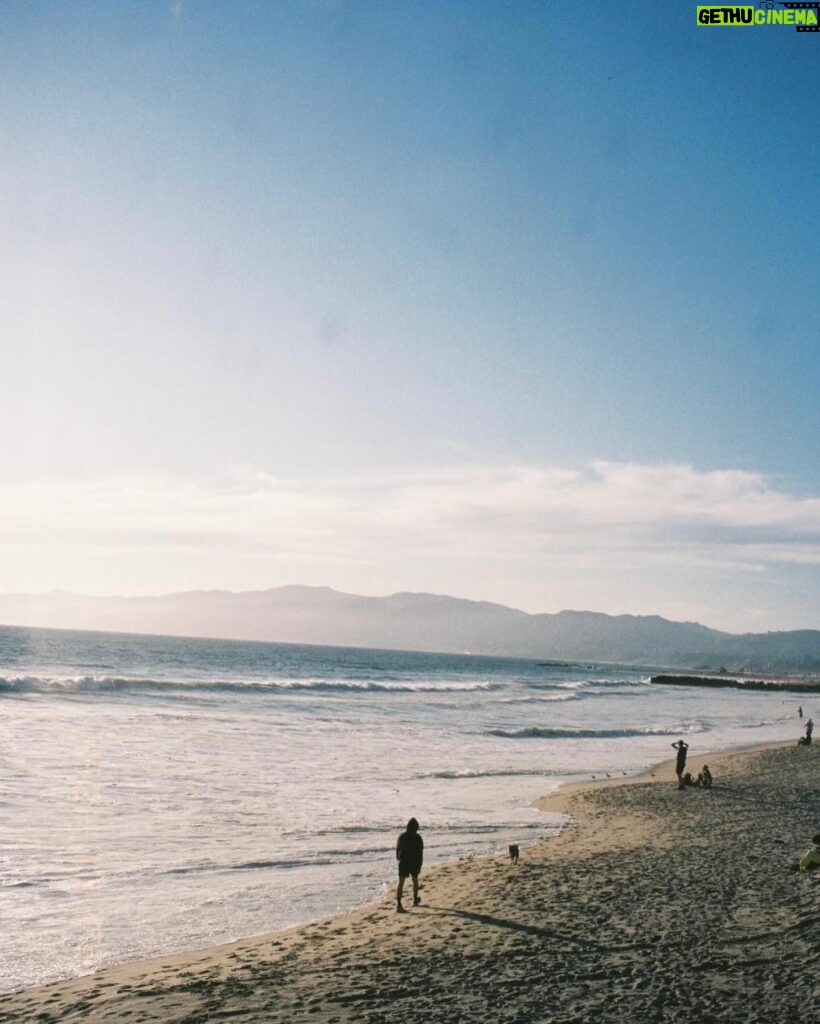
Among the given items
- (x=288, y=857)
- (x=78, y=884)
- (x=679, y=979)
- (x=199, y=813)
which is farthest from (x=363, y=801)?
(x=679, y=979)

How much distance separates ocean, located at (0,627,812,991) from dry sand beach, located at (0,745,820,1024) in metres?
1.05

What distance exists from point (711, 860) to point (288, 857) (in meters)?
7.35

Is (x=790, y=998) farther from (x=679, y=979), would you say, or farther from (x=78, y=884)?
(x=78, y=884)

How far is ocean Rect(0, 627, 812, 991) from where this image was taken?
1103 cm

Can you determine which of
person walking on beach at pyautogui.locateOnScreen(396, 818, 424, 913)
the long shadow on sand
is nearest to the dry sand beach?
the long shadow on sand

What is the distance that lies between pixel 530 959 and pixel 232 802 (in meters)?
11.7

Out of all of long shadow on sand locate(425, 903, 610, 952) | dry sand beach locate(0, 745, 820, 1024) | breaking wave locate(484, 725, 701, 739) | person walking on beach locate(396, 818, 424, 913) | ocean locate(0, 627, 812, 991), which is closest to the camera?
dry sand beach locate(0, 745, 820, 1024)

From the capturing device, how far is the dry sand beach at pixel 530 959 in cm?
736

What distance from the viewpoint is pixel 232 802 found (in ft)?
61.6

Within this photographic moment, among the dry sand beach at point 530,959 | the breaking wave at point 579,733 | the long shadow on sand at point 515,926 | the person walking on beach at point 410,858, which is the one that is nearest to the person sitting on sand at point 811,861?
the dry sand beach at point 530,959

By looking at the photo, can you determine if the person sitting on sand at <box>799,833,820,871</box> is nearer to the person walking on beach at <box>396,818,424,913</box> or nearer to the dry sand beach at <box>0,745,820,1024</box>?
the dry sand beach at <box>0,745,820,1024</box>

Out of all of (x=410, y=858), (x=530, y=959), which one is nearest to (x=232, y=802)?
(x=410, y=858)

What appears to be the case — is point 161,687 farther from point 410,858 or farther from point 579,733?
point 410,858

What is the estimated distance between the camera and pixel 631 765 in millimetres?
29453
